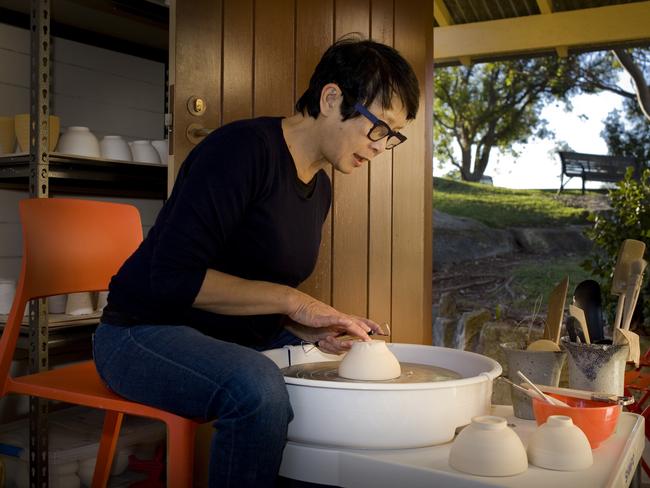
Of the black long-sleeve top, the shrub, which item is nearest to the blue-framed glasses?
the black long-sleeve top

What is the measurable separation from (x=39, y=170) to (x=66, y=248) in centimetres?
36

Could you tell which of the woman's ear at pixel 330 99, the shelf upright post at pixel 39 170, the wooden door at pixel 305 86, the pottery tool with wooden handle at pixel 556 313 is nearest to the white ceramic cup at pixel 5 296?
the shelf upright post at pixel 39 170

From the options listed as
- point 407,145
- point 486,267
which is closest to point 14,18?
point 407,145

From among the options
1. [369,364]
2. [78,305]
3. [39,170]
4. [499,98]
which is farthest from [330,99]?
[499,98]

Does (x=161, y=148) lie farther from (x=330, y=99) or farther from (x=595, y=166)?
(x=595, y=166)

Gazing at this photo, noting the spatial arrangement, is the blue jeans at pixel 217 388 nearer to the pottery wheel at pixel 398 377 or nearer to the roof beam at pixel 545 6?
the pottery wheel at pixel 398 377

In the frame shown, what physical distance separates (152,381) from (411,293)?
5.76 ft

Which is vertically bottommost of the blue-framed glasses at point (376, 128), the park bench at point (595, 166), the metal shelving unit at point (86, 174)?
the metal shelving unit at point (86, 174)

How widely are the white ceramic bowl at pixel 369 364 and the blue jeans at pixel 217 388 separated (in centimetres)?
14

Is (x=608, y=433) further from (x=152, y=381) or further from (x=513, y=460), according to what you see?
(x=152, y=381)

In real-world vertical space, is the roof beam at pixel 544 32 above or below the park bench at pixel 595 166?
above

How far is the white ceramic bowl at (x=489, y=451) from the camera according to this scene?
3.34ft

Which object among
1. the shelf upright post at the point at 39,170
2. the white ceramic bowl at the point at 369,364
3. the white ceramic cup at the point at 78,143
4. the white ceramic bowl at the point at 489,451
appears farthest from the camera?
the white ceramic cup at the point at 78,143

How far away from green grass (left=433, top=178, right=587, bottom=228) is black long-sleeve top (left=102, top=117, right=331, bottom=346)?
502 centimetres
